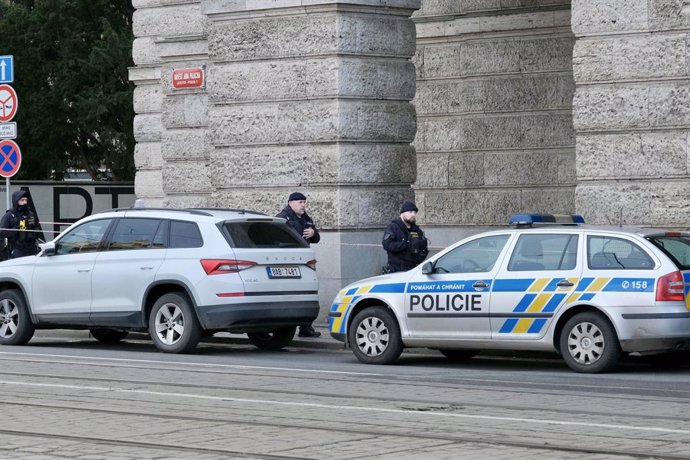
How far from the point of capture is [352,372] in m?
15.3

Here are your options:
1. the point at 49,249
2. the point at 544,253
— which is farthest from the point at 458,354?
the point at 49,249

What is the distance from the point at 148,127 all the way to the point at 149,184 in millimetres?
1058

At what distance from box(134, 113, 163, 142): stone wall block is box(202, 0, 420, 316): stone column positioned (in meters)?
9.17

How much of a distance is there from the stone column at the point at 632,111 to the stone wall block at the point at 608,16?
11mm

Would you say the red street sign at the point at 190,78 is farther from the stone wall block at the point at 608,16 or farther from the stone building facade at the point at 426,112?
the stone wall block at the point at 608,16

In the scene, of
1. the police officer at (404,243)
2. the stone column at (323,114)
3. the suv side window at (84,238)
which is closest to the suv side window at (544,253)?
the police officer at (404,243)

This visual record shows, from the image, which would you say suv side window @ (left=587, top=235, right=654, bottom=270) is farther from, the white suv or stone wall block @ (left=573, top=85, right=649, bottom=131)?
the white suv

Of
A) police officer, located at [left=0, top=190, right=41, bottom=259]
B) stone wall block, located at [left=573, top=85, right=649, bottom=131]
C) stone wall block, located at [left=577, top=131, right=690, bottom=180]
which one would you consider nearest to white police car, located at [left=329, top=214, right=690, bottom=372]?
stone wall block, located at [left=577, top=131, right=690, bottom=180]

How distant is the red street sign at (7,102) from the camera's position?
81.3ft

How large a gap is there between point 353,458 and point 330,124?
11.1m

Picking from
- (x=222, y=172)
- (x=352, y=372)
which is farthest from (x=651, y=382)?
(x=222, y=172)

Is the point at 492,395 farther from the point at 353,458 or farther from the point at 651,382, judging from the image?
the point at 353,458

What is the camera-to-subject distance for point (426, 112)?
2506 centimetres

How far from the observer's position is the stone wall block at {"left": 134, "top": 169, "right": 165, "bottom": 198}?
30.7 m
